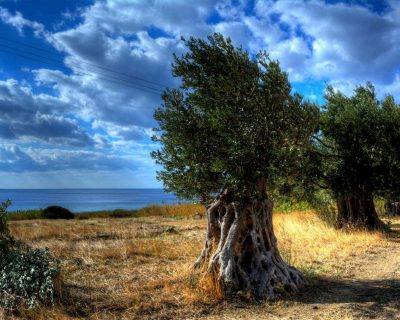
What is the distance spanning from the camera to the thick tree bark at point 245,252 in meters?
10.9

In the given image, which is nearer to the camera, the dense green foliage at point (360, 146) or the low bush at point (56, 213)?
the dense green foliage at point (360, 146)

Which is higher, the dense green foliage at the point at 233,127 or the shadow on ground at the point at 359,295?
the dense green foliage at the point at 233,127

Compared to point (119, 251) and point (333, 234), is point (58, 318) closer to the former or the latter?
point (119, 251)

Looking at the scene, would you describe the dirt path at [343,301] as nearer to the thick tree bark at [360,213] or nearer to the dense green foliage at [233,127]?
the dense green foliage at [233,127]

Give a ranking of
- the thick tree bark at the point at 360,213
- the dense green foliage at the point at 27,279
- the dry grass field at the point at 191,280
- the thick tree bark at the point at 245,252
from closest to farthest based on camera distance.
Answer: the dense green foliage at the point at 27,279, the dry grass field at the point at 191,280, the thick tree bark at the point at 245,252, the thick tree bark at the point at 360,213

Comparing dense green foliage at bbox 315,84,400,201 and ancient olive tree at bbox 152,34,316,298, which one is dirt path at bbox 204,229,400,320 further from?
dense green foliage at bbox 315,84,400,201

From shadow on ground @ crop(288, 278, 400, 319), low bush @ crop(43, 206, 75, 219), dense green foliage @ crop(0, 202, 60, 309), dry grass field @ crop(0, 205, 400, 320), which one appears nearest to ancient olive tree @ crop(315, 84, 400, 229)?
dry grass field @ crop(0, 205, 400, 320)

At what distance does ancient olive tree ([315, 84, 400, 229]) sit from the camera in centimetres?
2078

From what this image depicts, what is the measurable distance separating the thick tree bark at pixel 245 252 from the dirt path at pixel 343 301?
22.2 inches

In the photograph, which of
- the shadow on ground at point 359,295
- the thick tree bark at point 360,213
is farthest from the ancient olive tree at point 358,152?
the shadow on ground at point 359,295

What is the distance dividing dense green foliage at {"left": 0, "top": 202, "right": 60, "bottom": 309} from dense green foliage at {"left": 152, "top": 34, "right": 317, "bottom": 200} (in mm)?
3698

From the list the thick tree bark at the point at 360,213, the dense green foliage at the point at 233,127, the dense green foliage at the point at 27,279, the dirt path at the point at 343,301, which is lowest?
the dirt path at the point at 343,301

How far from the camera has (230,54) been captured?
1179 cm

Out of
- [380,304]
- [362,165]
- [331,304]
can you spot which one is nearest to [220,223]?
[331,304]
